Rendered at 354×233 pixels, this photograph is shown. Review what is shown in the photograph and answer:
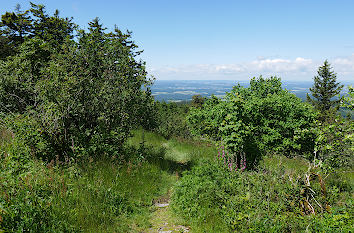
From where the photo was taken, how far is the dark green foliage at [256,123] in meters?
7.08

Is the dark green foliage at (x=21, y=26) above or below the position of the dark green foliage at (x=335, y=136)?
above

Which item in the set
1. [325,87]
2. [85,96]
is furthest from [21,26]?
[325,87]

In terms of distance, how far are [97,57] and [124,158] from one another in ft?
11.4

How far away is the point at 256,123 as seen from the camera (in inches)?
325

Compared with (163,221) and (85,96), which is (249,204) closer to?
(163,221)

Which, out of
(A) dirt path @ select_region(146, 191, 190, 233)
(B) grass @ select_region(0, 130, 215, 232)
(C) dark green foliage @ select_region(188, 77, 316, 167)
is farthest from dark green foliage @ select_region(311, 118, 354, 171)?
(B) grass @ select_region(0, 130, 215, 232)

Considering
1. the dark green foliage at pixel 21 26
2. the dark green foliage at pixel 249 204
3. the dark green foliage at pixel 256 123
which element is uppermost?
the dark green foliage at pixel 21 26

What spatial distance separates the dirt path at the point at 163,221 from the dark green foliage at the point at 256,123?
2.93 meters

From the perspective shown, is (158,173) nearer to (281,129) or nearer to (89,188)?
(89,188)

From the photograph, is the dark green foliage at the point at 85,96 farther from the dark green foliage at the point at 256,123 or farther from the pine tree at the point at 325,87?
the pine tree at the point at 325,87

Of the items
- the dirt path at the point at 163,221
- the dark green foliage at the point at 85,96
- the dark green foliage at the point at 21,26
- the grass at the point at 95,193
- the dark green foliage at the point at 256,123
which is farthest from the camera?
the dark green foliage at the point at 21,26

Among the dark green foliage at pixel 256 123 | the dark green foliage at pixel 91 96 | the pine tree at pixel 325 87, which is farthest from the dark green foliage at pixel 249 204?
the pine tree at pixel 325 87

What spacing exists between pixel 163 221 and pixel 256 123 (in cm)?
531

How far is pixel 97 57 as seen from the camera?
7012mm
